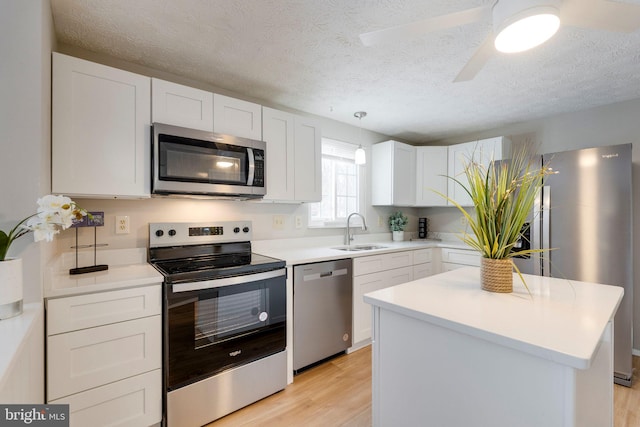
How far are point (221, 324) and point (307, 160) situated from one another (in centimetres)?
152

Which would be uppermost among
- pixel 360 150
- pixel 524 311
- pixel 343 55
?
pixel 343 55

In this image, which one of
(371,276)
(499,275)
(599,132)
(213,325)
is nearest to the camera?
(499,275)

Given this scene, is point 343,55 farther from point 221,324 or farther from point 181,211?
point 221,324

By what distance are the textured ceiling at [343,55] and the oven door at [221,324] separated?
1.47 metres

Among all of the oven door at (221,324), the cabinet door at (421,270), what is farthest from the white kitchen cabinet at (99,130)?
the cabinet door at (421,270)

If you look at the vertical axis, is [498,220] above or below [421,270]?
above

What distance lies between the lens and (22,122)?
1227 mm

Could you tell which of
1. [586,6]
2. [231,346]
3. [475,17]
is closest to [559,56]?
[586,6]

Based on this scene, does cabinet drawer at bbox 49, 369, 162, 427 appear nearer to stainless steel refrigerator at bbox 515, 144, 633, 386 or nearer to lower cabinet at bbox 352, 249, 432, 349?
lower cabinet at bbox 352, 249, 432, 349

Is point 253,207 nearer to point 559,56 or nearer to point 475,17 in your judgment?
point 475,17

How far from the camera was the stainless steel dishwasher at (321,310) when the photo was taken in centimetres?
220

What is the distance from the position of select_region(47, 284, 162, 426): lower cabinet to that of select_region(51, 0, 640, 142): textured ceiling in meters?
1.48

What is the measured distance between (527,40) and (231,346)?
2.14m

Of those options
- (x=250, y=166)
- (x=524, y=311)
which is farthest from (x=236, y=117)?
(x=524, y=311)
